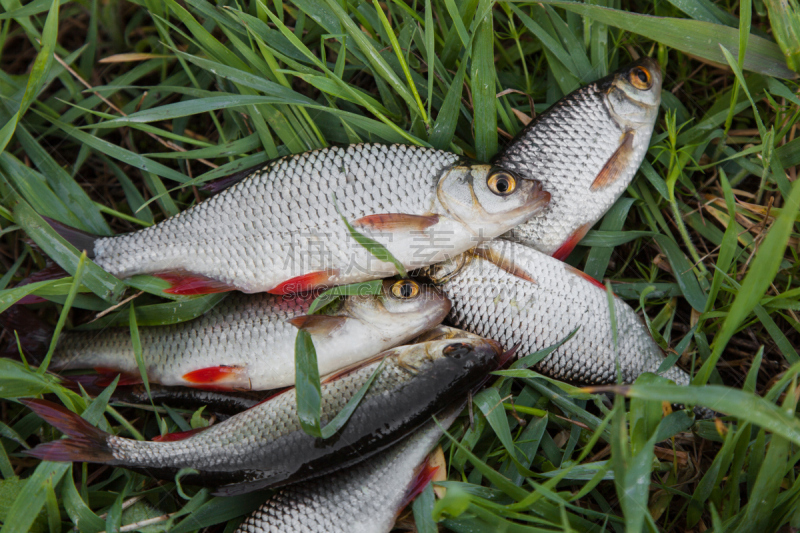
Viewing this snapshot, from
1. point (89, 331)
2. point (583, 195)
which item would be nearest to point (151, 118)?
point (89, 331)

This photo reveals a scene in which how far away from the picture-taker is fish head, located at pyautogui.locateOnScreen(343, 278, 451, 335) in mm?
2414

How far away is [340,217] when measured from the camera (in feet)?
7.76

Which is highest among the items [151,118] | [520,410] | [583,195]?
[151,118]

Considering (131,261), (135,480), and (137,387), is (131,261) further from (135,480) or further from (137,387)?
(135,480)

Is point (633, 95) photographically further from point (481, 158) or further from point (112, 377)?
point (112, 377)

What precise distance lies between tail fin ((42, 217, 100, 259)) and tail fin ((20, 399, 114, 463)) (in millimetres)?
769

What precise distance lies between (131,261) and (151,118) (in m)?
0.78

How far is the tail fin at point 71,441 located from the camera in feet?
7.43

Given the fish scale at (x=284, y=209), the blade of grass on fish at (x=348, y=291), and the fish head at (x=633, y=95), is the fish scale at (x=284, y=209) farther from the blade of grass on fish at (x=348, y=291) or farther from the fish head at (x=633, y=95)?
the fish head at (x=633, y=95)

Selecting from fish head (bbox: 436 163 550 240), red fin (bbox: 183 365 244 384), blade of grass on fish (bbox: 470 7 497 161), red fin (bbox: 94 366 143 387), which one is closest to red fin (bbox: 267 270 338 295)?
red fin (bbox: 183 365 244 384)

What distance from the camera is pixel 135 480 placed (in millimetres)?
A: 2615

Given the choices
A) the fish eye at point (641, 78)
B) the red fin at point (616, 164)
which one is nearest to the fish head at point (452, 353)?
the red fin at point (616, 164)

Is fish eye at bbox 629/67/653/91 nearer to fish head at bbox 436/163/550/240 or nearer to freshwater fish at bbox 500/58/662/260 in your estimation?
freshwater fish at bbox 500/58/662/260

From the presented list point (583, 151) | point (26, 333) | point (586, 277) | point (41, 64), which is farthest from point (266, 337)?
point (583, 151)
